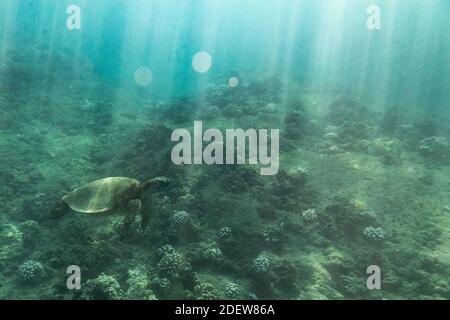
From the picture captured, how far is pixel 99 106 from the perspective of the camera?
23547 mm

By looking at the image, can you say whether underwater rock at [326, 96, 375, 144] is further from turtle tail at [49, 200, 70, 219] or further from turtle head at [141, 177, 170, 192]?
turtle tail at [49, 200, 70, 219]

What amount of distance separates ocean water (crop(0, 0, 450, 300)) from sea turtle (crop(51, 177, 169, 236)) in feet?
0.11

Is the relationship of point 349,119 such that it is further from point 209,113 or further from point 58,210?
point 58,210

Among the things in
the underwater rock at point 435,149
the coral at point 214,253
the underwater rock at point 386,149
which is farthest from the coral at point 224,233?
the underwater rock at point 435,149

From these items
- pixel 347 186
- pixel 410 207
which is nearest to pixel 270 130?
pixel 347 186

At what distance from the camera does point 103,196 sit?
8.59 meters

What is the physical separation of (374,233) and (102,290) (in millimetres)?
7969

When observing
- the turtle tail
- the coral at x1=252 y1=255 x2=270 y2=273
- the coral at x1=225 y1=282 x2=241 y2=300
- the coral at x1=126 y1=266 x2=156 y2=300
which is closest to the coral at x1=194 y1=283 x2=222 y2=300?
the coral at x1=225 y1=282 x2=241 y2=300

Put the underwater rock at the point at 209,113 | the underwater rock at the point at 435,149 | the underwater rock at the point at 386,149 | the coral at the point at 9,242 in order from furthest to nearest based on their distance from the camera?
the underwater rock at the point at 209,113 < the underwater rock at the point at 435,149 < the underwater rock at the point at 386,149 < the coral at the point at 9,242

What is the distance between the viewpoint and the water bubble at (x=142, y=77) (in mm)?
39412

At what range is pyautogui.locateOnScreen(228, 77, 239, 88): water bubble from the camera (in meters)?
29.5

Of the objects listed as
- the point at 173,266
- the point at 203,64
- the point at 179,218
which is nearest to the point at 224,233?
the point at 179,218

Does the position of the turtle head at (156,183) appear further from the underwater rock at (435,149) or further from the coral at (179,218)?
the underwater rock at (435,149)

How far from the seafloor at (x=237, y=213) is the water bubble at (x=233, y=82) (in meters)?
8.54
